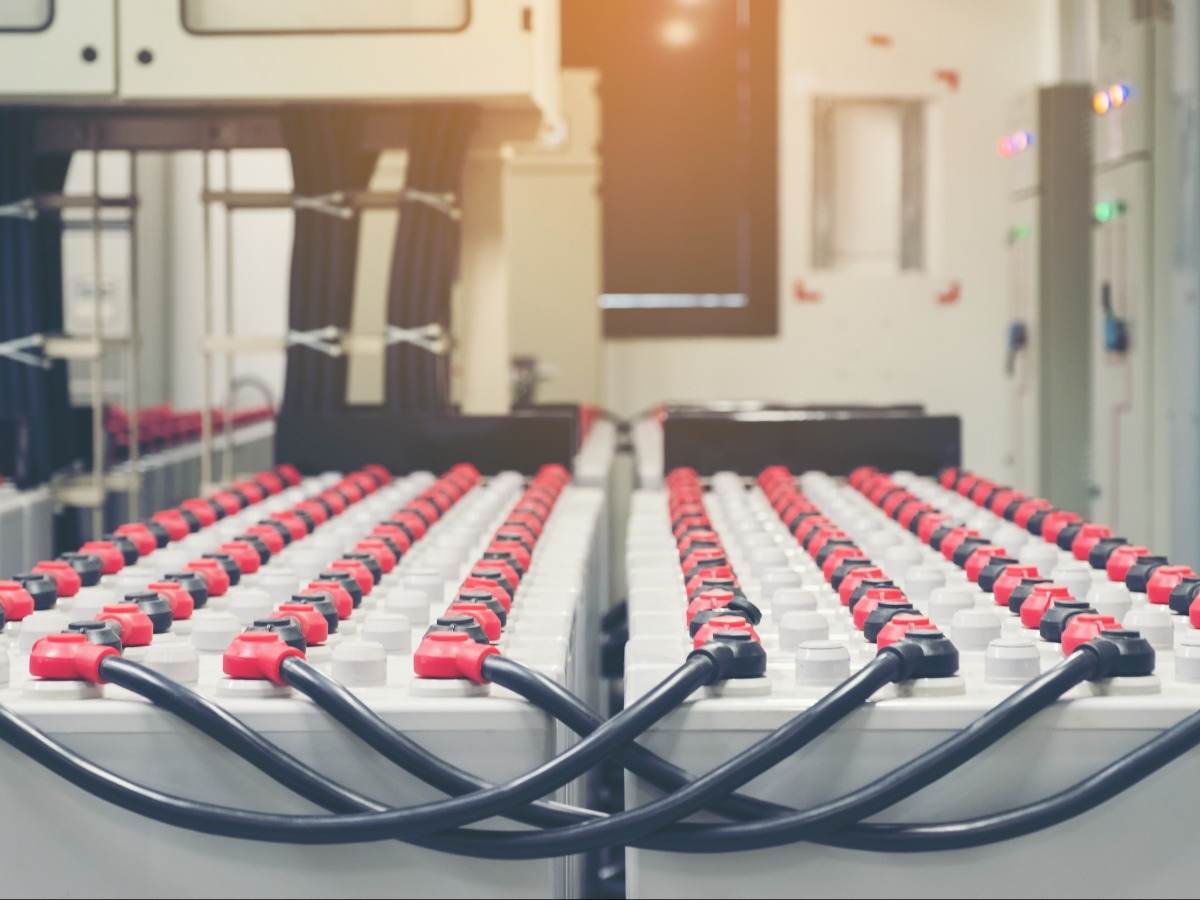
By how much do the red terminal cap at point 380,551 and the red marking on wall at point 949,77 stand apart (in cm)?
558

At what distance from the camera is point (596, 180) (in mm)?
4039

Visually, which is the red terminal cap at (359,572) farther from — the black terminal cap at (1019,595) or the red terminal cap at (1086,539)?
the red terminal cap at (1086,539)

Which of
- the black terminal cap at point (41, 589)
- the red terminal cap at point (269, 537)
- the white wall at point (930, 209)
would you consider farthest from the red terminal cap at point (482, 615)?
the white wall at point (930, 209)

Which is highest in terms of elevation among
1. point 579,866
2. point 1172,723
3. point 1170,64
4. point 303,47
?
point 1170,64

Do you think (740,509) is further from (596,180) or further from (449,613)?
(596,180)

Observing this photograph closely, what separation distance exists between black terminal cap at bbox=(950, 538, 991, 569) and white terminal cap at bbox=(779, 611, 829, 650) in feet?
1.06

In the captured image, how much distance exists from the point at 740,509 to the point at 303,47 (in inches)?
A: 37.9

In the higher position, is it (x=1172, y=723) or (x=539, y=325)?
(x=539, y=325)

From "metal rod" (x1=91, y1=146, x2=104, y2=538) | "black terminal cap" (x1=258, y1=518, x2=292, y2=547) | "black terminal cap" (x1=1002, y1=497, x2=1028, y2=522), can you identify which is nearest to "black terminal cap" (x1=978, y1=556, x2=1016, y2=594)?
"black terminal cap" (x1=1002, y1=497, x2=1028, y2=522)

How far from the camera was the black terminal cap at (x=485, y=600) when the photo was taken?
3.19ft

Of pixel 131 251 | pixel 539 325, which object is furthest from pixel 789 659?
pixel 539 325

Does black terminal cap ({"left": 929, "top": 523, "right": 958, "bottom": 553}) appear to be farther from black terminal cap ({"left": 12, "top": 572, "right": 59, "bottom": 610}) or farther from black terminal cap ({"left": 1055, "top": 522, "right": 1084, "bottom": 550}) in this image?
black terminal cap ({"left": 12, "top": 572, "right": 59, "bottom": 610})

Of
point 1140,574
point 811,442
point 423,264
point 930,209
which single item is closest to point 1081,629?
point 1140,574

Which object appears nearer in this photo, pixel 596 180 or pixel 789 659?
pixel 789 659
